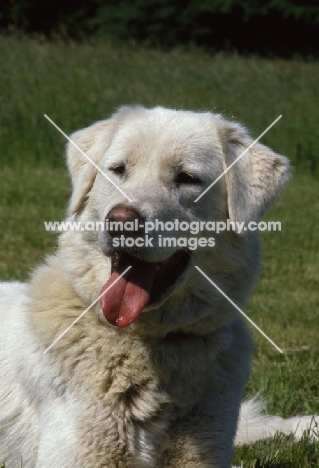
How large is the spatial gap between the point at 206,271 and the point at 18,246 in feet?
16.0

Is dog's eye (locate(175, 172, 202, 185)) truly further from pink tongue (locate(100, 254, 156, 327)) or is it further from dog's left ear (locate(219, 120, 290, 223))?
pink tongue (locate(100, 254, 156, 327))

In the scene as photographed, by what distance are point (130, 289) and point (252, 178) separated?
32.1 inches

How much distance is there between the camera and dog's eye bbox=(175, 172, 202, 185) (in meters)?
3.62

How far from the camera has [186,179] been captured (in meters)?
3.64

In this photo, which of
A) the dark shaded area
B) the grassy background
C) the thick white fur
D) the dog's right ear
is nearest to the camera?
the thick white fur

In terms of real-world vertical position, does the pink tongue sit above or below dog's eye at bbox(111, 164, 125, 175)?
below

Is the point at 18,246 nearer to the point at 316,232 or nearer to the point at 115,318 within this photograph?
the point at 316,232

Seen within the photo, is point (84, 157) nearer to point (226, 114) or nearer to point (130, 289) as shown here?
point (130, 289)

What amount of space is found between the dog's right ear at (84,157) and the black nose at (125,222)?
591 millimetres

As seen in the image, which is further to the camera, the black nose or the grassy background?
the grassy background

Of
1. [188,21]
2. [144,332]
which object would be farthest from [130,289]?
[188,21]

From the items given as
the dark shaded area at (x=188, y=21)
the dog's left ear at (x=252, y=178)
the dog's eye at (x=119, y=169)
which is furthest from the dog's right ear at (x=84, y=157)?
the dark shaded area at (x=188, y=21)

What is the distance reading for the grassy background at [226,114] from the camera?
18.1 feet

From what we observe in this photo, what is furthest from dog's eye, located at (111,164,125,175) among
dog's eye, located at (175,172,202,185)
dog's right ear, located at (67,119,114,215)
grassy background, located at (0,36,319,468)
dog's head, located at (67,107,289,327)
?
grassy background, located at (0,36,319,468)
